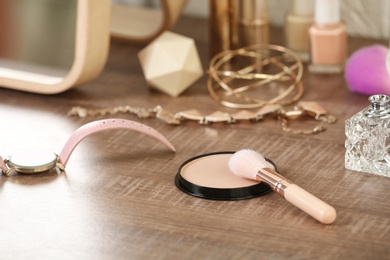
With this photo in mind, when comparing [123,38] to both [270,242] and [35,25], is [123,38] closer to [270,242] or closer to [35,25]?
[35,25]

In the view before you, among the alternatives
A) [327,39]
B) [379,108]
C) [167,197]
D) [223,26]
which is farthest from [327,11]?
[167,197]

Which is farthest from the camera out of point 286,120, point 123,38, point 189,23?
point 189,23

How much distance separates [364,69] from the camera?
0.97 m

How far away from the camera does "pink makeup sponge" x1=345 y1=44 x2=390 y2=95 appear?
961 millimetres

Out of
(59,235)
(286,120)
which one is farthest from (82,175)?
(286,120)

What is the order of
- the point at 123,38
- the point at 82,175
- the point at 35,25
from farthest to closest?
the point at 123,38 → the point at 35,25 → the point at 82,175

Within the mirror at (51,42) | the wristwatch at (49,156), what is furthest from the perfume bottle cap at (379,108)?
the mirror at (51,42)

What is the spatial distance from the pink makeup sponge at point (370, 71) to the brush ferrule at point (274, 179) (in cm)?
26

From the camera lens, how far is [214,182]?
78 centimetres

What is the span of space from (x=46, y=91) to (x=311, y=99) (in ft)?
0.97

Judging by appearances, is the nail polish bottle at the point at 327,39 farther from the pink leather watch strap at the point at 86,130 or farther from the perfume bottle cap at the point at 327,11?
the pink leather watch strap at the point at 86,130

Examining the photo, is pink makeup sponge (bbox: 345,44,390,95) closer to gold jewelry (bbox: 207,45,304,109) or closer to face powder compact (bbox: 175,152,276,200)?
gold jewelry (bbox: 207,45,304,109)

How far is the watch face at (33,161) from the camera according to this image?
2.71 ft

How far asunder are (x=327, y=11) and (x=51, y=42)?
322mm
